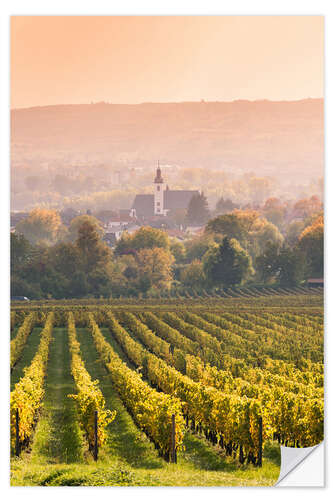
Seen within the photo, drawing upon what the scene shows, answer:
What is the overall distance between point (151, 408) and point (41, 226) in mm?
4841

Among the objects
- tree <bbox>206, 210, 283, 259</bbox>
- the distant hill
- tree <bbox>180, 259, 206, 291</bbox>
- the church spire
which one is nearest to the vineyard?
tree <bbox>180, 259, 206, 291</bbox>

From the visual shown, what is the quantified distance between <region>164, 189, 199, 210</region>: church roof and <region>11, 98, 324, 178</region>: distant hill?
135 centimetres

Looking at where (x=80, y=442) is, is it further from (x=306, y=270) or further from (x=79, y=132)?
(x=79, y=132)

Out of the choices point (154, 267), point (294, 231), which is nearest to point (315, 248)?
point (294, 231)

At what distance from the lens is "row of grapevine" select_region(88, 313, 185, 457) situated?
28.6ft

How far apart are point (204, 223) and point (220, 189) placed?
166cm

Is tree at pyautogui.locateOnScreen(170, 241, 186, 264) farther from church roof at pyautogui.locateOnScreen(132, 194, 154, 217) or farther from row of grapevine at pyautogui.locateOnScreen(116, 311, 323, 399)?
row of grapevine at pyautogui.locateOnScreen(116, 311, 323, 399)

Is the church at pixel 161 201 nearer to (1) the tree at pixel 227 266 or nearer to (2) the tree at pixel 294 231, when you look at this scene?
(1) the tree at pixel 227 266

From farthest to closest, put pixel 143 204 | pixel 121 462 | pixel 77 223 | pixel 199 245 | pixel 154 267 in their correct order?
pixel 199 245 → pixel 143 204 → pixel 154 267 → pixel 77 223 → pixel 121 462

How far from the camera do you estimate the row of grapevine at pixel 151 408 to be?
8.71 m

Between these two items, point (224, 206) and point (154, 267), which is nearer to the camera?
point (154, 267)

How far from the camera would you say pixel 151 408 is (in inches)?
356

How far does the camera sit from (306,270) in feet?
36.2
